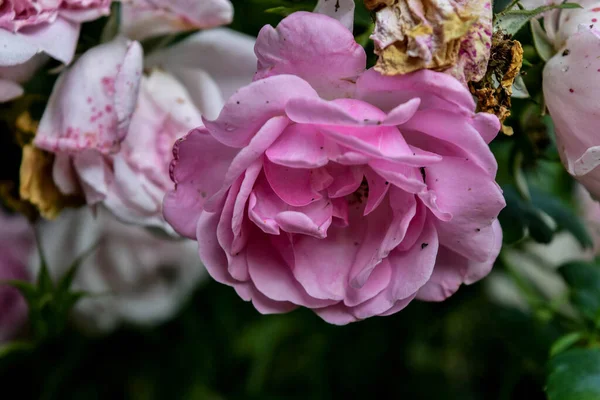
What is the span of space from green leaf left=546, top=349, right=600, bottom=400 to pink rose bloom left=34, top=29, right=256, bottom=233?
27 centimetres

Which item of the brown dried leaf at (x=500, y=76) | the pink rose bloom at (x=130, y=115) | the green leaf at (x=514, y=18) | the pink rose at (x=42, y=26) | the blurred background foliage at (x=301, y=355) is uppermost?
the green leaf at (x=514, y=18)

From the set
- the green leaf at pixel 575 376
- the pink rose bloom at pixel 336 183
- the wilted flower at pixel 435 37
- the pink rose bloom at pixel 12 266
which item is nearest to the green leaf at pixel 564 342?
the green leaf at pixel 575 376

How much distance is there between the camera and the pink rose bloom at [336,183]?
299 millimetres

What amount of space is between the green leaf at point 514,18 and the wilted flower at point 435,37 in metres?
0.04

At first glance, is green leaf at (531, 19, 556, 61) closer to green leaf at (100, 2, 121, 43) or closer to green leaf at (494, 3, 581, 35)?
green leaf at (494, 3, 581, 35)

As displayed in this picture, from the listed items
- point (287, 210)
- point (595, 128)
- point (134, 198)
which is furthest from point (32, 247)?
point (595, 128)

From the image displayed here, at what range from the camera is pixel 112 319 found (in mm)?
722

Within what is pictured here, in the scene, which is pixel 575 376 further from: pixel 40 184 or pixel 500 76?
pixel 40 184

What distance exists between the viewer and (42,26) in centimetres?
40

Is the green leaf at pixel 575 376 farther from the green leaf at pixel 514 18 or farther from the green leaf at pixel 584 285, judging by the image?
the green leaf at pixel 514 18

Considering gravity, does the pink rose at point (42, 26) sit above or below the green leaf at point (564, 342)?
above

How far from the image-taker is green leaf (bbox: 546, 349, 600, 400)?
1.26 feet

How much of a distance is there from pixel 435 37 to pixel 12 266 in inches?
22.9

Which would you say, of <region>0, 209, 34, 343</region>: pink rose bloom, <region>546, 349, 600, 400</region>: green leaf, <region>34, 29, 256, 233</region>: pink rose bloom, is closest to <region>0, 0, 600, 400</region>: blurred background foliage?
<region>0, 209, 34, 343</region>: pink rose bloom
